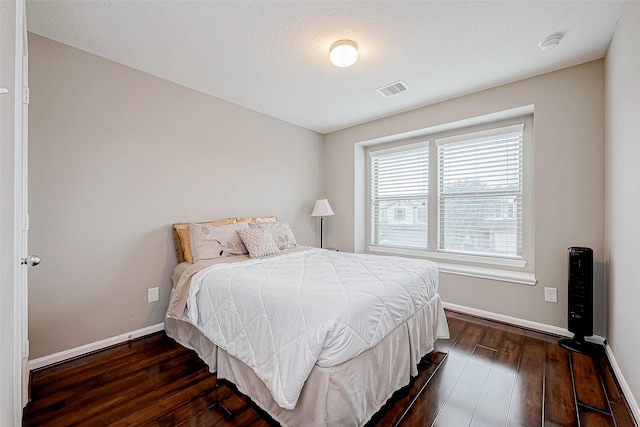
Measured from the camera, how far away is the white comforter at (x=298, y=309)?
137 centimetres

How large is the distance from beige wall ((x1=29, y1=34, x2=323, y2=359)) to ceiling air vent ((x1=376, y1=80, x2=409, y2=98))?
1735 mm

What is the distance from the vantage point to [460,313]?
320 centimetres

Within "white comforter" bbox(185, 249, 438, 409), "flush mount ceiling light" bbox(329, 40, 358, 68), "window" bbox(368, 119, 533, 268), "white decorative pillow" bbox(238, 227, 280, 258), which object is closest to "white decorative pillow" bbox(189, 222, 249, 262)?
"white decorative pillow" bbox(238, 227, 280, 258)

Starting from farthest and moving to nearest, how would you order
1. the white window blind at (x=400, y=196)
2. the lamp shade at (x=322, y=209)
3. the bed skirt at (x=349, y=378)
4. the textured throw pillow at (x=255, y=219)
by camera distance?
the lamp shade at (x=322, y=209), the white window blind at (x=400, y=196), the textured throw pillow at (x=255, y=219), the bed skirt at (x=349, y=378)

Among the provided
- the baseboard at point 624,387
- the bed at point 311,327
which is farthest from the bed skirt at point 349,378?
the baseboard at point 624,387

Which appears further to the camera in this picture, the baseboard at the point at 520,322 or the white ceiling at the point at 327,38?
the baseboard at the point at 520,322

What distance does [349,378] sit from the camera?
1404 mm

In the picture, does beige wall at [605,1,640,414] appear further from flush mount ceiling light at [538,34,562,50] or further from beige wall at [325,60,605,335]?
flush mount ceiling light at [538,34,562,50]

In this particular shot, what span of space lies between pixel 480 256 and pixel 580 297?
3.60ft

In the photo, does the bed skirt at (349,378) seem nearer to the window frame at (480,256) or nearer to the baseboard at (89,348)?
the baseboard at (89,348)

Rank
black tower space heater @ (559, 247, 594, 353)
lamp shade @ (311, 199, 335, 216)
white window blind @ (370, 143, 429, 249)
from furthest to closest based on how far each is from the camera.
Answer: lamp shade @ (311, 199, 335, 216) → white window blind @ (370, 143, 429, 249) → black tower space heater @ (559, 247, 594, 353)

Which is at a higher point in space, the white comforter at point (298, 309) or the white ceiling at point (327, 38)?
the white ceiling at point (327, 38)

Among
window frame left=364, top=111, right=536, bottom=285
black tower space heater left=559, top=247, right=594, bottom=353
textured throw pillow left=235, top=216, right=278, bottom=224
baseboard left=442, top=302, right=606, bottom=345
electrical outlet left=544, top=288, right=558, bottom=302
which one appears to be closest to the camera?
black tower space heater left=559, top=247, right=594, bottom=353

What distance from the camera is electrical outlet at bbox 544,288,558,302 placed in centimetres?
264
